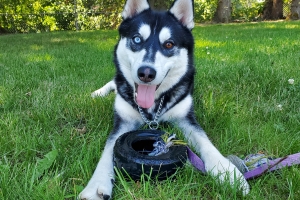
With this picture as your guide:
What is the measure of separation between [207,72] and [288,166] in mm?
2406

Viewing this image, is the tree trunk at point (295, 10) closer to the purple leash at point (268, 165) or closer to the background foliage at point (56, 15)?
the background foliage at point (56, 15)

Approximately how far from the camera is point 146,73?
93.0 inches

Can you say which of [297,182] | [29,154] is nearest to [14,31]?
[29,154]

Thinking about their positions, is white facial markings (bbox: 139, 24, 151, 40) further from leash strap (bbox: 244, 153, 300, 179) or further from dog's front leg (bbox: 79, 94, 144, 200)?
leash strap (bbox: 244, 153, 300, 179)

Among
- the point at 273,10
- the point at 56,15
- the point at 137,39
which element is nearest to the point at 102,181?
the point at 137,39

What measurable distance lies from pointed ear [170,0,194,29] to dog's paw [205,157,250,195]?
161 centimetres

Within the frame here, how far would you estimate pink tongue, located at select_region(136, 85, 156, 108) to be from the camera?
8.60 ft

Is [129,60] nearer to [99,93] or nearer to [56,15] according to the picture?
[99,93]

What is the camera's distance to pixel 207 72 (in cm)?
420

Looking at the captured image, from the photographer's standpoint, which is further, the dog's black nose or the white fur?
the white fur

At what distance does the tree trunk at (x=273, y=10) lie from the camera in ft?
68.8

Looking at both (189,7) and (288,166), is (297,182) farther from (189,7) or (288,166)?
(189,7)

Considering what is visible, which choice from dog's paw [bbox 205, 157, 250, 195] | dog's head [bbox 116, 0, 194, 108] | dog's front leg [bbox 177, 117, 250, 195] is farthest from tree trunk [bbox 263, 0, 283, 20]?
dog's paw [bbox 205, 157, 250, 195]

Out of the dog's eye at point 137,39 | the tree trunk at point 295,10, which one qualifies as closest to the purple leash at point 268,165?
the dog's eye at point 137,39
